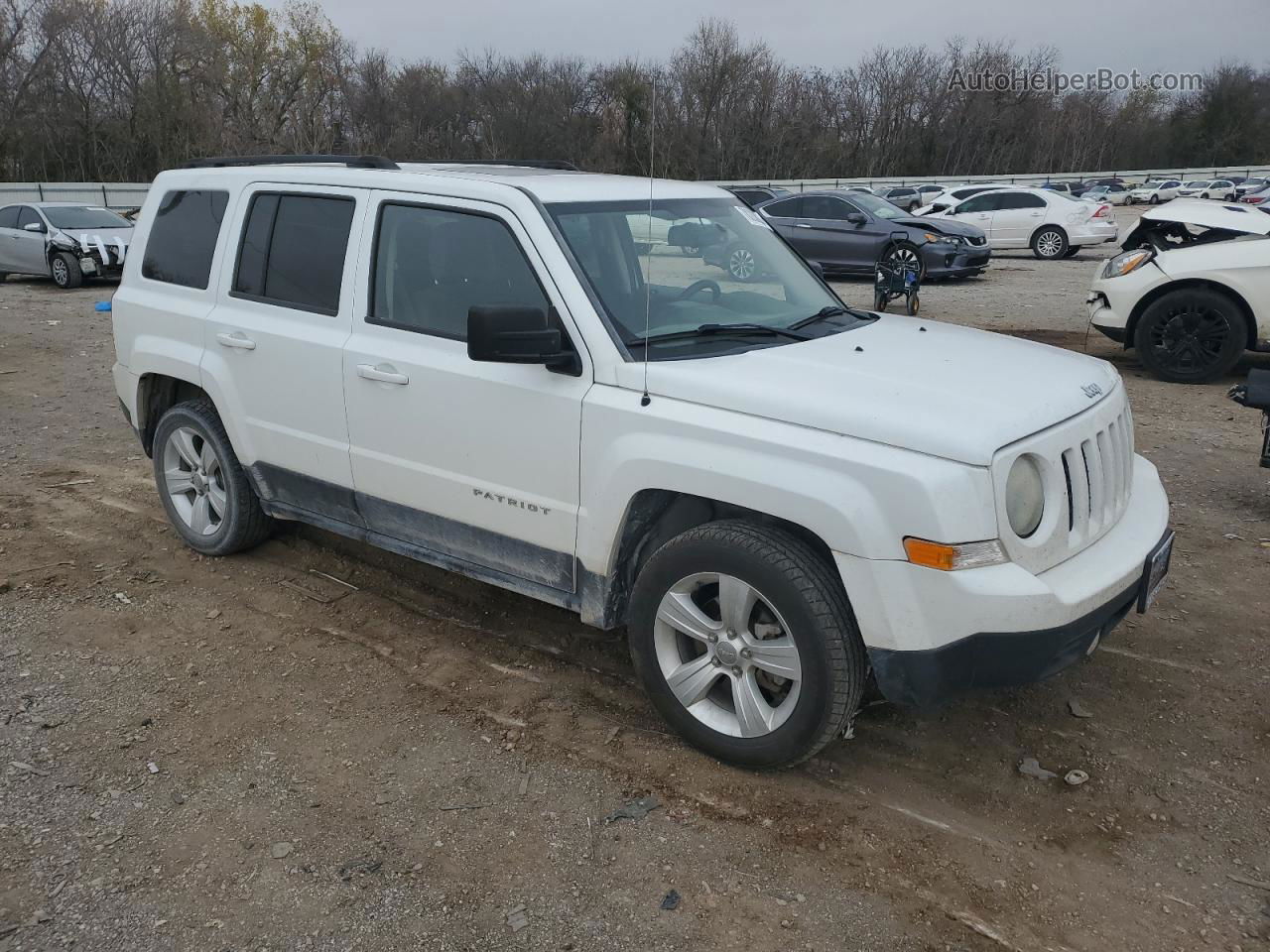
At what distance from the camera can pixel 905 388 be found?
321 cm

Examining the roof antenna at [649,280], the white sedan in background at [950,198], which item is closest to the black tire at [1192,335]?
the roof antenna at [649,280]

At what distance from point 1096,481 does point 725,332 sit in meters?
1.38

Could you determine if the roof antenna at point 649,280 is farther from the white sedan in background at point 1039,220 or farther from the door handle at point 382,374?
the white sedan in background at point 1039,220

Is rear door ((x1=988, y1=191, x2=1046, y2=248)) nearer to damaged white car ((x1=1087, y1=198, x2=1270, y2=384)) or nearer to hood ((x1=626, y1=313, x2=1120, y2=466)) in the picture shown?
damaged white car ((x1=1087, y1=198, x2=1270, y2=384))

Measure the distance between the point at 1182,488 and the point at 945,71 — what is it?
6044cm

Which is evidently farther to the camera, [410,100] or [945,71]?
[945,71]

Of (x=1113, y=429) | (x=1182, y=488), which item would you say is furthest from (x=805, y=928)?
(x=1182, y=488)

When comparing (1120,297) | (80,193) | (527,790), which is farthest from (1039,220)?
(80,193)

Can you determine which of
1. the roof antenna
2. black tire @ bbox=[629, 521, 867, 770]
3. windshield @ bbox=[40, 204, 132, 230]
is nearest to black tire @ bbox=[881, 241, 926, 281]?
windshield @ bbox=[40, 204, 132, 230]

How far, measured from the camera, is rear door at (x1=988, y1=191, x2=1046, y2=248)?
22.0 m

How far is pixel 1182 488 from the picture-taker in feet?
20.8

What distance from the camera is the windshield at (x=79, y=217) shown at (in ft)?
56.2

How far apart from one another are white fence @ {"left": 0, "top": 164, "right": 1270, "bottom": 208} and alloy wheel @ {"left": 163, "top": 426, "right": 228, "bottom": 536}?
734 inches

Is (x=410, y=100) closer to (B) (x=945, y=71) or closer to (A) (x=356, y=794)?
(B) (x=945, y=71)
